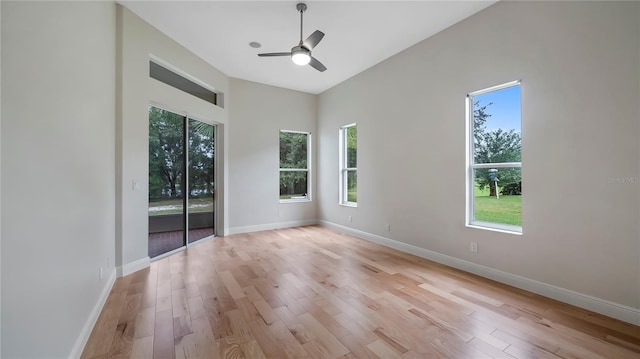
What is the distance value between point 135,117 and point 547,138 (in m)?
4.73

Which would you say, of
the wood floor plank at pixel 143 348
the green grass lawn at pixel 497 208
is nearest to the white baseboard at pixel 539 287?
the green grass lawn at pixel 497 208

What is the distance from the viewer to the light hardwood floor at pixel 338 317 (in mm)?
1834

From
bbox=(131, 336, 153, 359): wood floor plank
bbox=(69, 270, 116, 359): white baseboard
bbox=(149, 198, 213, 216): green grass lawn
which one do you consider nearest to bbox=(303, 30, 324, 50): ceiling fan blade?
bbox=(149, 198, 213, 216): green grass lawn

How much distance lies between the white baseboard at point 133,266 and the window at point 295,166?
2995 mm

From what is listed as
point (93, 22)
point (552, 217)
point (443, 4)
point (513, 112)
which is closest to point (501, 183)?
point (552, 217)

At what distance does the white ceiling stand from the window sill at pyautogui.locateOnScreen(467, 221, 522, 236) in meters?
2.58

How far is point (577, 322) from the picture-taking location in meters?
2.17

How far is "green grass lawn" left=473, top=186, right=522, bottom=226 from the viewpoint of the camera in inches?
116

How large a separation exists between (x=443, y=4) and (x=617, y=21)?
59.7 inches

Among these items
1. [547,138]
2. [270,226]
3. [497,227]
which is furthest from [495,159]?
[270,226]

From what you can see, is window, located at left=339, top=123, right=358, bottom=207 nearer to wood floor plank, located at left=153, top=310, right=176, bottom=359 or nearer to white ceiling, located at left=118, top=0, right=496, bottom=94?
white ceiling, located at left=118, top=0, right=496, bottom=94

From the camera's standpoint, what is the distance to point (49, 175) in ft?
4.99

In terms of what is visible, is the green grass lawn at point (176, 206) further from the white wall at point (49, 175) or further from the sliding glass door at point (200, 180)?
the white wall at point (49, 175)

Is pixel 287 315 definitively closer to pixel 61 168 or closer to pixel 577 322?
pixel 61 168
